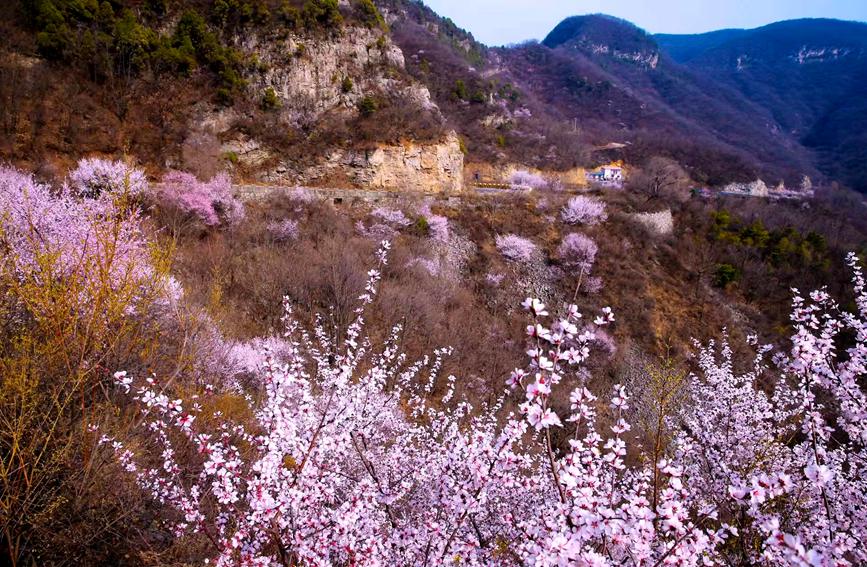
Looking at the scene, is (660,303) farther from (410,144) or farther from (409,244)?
(410,144)

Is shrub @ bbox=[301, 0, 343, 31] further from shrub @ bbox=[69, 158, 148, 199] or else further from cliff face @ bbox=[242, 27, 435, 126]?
shrub @ bbox=[69, 158, 148, 199]

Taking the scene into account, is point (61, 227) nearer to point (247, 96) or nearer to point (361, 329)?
point (361, 329)

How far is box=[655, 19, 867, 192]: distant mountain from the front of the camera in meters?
83.2

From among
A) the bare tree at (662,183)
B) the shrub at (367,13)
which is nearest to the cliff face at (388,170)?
the shrub at (367,13)

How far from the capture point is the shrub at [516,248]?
2272 centimetres

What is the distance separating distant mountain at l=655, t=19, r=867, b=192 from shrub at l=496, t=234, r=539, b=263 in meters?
78.4

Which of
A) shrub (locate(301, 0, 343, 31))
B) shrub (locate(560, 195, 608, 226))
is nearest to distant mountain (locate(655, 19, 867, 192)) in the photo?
shrub (locate(560, 195, 608, 226))

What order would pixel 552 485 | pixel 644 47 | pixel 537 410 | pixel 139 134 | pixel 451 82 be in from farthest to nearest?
pixel 644 47
pixel 451 82
pixel 139 134
pixel 552 485
pixel 537 410

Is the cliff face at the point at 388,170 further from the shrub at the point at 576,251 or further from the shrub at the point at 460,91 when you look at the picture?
the shrub at the point at 460,91

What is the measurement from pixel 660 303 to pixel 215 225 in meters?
22.6

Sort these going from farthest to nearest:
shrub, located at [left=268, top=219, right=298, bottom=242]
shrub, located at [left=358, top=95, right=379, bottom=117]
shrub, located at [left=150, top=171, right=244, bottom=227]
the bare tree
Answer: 1. the bare tree
2. shrub, located at [left=358, top=95, right=379, bottom=117]
3. shrub, located at [left=268, top=219, right=298, bottom=242]
4. shrub, located at [left=150, top=171, right=244, bottom=227]

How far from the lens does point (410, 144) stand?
2589 cm

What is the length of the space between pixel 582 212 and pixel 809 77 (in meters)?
136

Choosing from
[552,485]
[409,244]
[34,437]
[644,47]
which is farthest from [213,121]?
[644,47]
